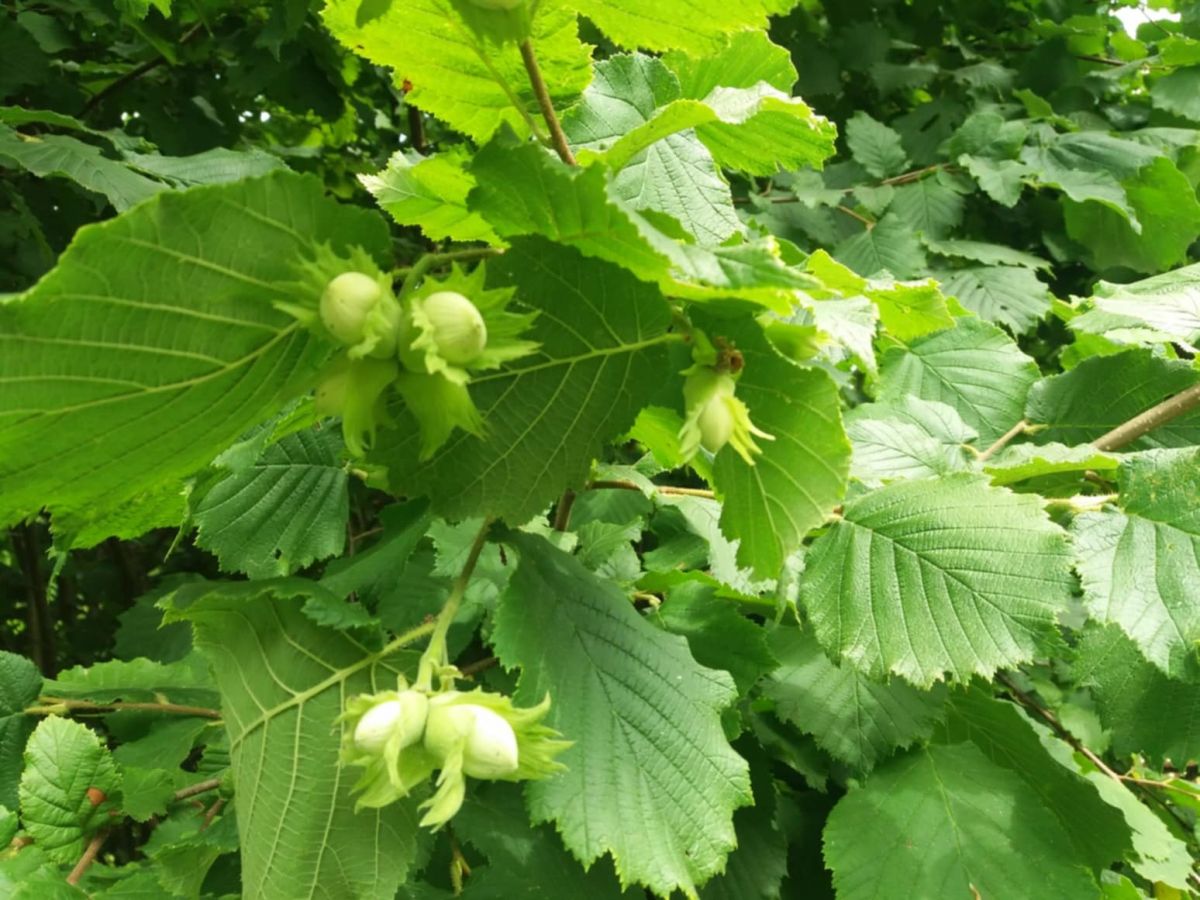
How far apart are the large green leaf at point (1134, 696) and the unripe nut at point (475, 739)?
836 millimetres

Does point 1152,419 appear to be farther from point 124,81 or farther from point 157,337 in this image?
point 124,81

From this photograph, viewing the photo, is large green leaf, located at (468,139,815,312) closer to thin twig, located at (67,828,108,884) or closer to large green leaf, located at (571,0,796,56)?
large green leaf, located at (571,0,796,56)

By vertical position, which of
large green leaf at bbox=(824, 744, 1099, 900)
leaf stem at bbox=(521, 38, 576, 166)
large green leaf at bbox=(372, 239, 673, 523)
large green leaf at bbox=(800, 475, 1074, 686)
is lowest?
large green leaf at bbox=(824, 744, 1099, 900)

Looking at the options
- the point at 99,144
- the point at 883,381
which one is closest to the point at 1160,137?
the point at 883,381

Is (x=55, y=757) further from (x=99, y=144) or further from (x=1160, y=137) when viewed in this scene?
(x=1160, y=137)

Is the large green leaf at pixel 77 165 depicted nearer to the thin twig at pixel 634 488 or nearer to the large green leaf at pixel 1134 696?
the thin twig at pixel 634 488

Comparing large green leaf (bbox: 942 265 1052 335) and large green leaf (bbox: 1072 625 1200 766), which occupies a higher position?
large green leaf (bbox: 1072 625 1200 766)

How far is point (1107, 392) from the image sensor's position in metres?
1.30

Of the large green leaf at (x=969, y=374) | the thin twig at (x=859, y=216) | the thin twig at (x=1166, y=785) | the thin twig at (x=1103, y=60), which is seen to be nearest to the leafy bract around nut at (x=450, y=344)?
the large green leaf at (x=969, y=374)

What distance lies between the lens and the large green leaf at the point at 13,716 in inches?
46.8

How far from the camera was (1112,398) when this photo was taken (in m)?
1.30

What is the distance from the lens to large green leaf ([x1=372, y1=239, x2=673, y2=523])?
2.18 feet

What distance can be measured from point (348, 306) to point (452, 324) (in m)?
0.06

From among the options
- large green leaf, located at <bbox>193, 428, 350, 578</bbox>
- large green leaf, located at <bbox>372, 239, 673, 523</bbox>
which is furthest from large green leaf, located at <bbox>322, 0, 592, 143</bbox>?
large green leaf, located at <bbox>193, 428, 350, 578</bbox>
